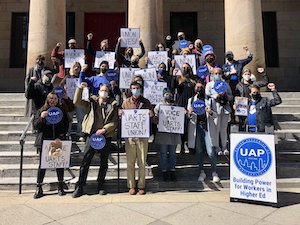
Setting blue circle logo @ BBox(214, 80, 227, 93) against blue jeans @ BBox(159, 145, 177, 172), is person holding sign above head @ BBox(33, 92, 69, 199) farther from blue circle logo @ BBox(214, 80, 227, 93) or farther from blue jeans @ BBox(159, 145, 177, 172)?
blue circle logo @ BBox(214, 80, 227, 93)

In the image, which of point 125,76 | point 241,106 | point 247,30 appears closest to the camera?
point 241,106

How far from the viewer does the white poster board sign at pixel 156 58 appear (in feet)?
27.1

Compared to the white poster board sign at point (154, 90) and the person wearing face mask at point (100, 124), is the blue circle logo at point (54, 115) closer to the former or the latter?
the person wearing face mask at point (100, 124)

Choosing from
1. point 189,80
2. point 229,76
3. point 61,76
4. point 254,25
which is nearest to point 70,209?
point 189,80

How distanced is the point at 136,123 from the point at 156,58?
273 centimetres

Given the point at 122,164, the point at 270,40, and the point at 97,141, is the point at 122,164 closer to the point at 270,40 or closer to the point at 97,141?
the point at 97,141

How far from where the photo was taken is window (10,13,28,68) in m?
15.1

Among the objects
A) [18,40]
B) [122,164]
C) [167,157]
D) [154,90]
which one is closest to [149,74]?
[154,90]

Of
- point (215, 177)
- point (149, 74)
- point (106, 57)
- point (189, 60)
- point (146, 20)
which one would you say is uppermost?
point (146, 20)

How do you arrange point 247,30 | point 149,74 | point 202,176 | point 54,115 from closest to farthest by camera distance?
point 54,115 < point 202,176 < point 149,74 < point 247,30

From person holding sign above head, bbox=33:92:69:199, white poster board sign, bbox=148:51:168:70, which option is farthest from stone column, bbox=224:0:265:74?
person holding sign above head, bbox=33:92:69:199

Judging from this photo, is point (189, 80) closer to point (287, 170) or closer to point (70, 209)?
point (287, 170)

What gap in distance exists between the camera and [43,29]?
9.96 meters

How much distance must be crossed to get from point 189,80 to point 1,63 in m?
11.1
